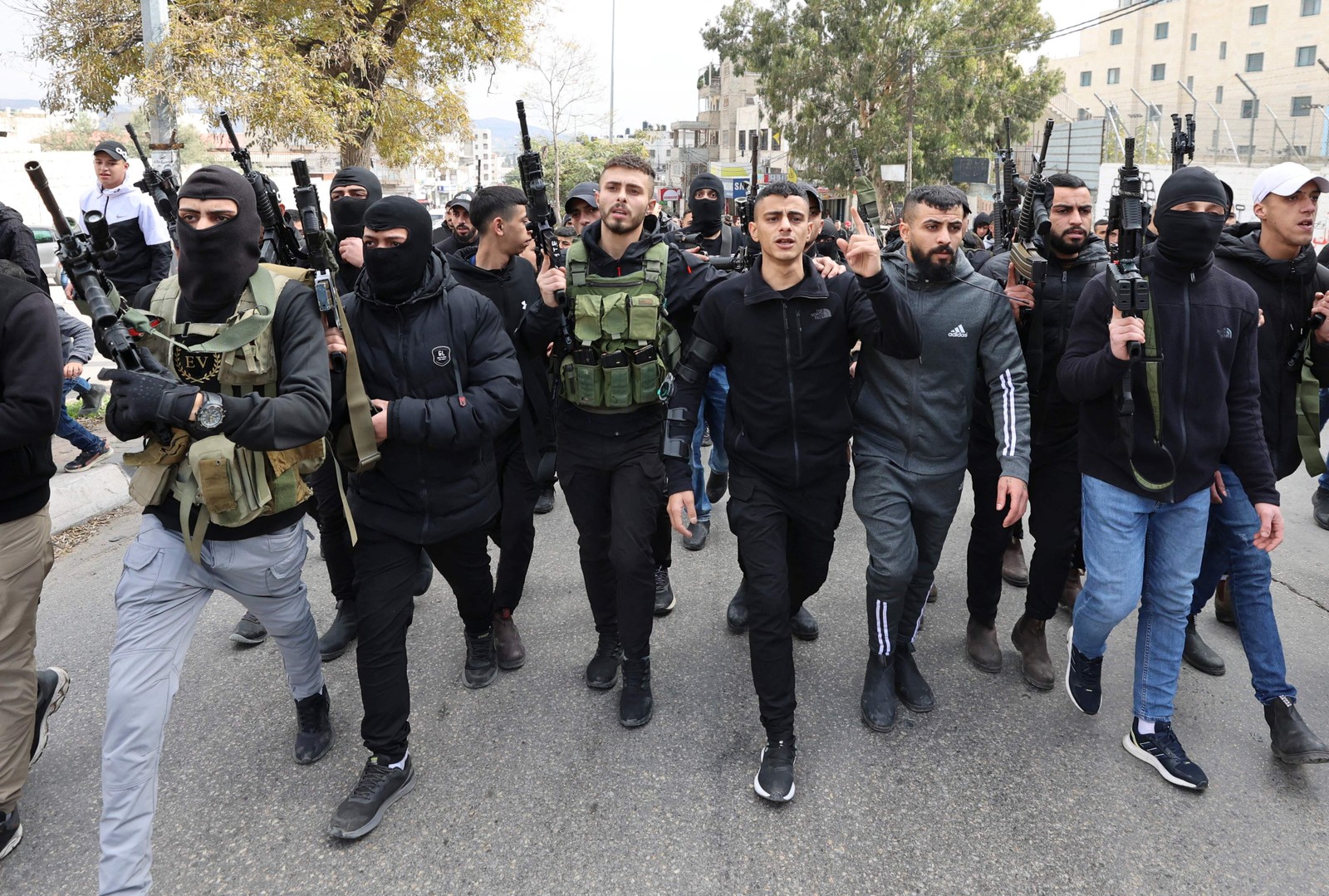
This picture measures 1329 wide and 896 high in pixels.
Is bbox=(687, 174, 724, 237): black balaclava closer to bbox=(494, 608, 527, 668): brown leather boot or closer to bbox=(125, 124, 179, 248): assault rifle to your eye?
bbox=(125, 124, 179, 248): assault rifle

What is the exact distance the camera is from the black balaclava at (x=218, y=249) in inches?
105

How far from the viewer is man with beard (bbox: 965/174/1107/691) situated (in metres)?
3.81

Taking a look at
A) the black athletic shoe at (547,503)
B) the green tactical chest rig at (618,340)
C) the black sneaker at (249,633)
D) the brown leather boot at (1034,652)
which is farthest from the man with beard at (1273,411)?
the black sneaker at (249,633)

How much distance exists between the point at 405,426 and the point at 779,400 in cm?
138

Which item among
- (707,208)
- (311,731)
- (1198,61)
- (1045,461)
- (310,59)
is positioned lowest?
(311,731)

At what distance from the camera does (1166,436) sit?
308 centimetres

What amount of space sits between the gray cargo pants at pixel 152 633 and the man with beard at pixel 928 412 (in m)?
2.22

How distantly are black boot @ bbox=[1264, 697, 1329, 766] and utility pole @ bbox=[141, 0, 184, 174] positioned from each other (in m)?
8.05

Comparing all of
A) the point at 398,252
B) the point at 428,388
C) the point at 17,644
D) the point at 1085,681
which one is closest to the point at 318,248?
the point at 398,252

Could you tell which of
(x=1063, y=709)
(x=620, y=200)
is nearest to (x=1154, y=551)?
(x=1063, y=709)

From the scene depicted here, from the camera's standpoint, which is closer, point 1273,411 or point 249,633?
point 1273,411

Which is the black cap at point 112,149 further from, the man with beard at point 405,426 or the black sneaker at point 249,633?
the man with beard at point 405,426

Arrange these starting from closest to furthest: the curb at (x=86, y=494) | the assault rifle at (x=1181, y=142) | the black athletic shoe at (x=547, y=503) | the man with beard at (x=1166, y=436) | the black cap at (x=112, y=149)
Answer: the man with beard at (x=1166, y=436), the assault rifle at (x=1181, y=142), the curb at (x=86, y=494), the black athletic shoe at (x=547, y=503), the black cap at (x=112, y=149)

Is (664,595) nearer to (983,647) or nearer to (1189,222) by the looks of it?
(983,647)
